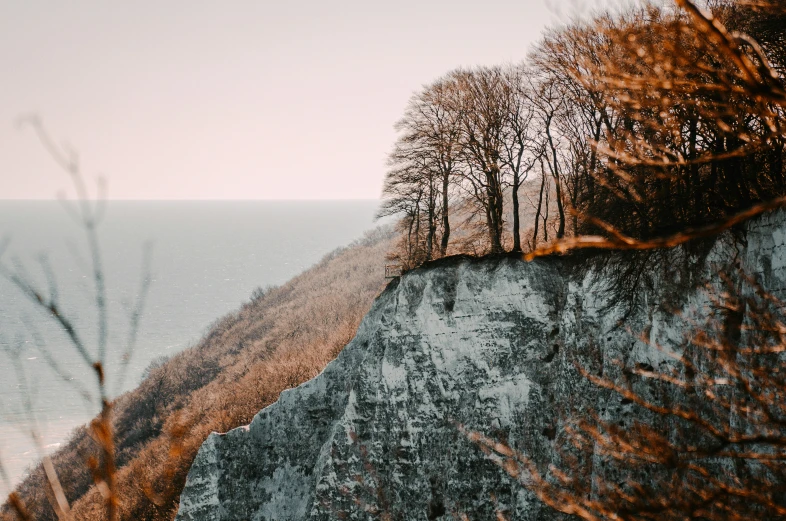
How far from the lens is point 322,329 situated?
4784 cm

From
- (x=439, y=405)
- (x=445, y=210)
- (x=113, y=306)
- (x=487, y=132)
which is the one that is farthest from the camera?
(x=113, y=306)

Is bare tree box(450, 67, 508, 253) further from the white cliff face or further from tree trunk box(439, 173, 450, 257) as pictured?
the white cliff face

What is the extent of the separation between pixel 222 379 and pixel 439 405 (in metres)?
34.7

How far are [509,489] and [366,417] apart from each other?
5.26 metres

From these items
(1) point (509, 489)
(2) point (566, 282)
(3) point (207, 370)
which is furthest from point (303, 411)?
(3) point (207, 370)

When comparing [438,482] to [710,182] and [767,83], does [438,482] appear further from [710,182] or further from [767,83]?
[767,83]

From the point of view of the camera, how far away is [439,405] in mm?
16891

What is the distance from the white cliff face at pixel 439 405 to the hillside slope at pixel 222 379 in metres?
3.75

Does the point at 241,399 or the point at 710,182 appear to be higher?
the point at 710,182

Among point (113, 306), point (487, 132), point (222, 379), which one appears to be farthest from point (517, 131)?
point (113, 306)

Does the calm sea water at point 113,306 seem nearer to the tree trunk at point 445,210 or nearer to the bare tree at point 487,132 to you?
the tree trunk at point 445,210

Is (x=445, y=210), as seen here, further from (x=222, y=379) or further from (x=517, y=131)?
(x=222, y=379)

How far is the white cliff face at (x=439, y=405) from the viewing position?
49.9 ft

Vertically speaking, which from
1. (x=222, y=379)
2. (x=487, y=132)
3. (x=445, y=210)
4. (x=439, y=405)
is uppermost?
(x=487, y=132)
